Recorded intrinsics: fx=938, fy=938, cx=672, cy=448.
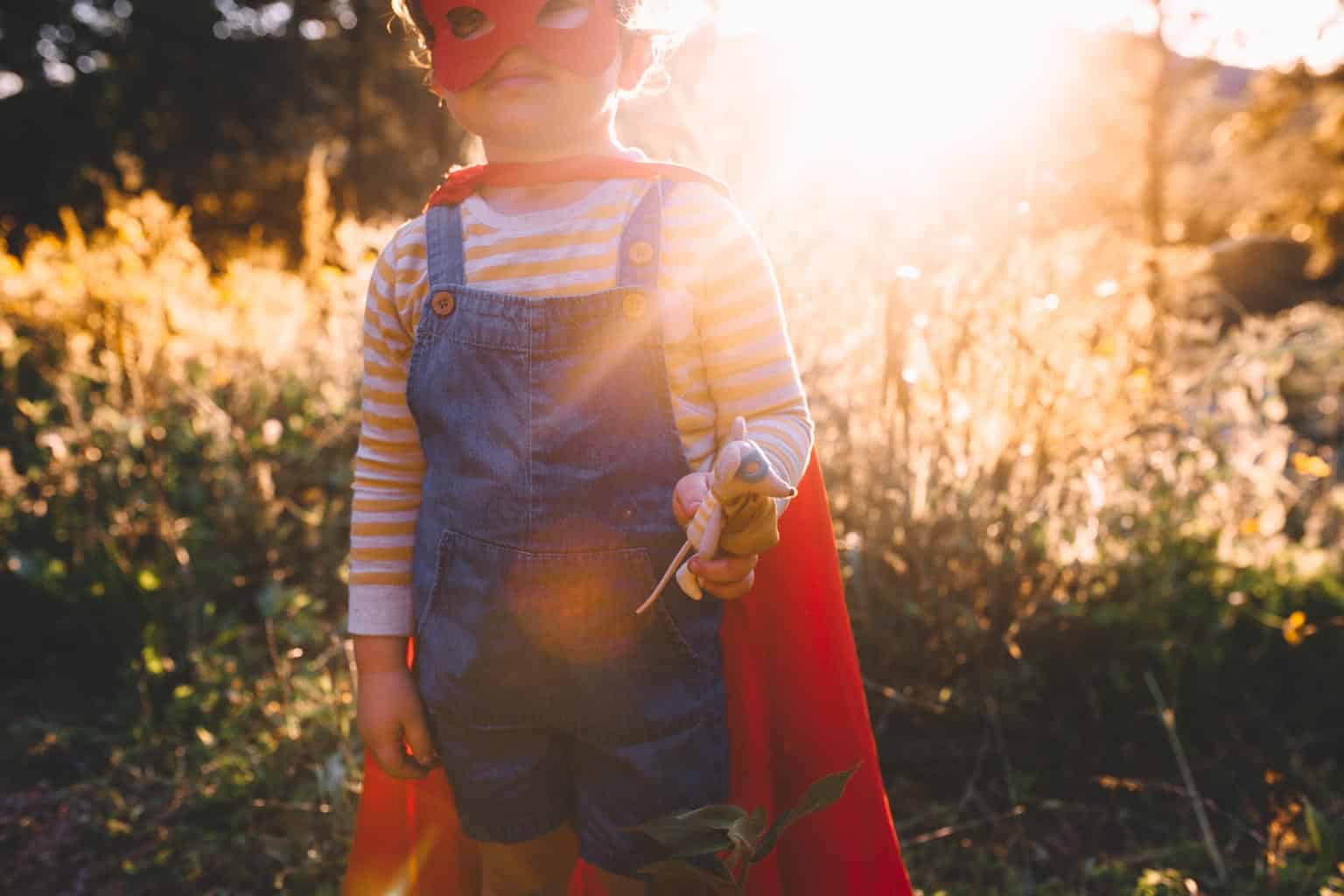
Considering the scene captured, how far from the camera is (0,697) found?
236cm

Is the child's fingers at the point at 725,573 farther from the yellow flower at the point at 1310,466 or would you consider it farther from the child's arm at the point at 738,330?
the yellow flower at the point at 1310,466

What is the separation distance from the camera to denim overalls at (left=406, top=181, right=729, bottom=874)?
1.15 m

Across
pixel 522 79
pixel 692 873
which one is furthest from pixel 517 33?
pixel 692 873

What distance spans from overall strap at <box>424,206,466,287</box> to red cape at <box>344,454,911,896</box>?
56 cm

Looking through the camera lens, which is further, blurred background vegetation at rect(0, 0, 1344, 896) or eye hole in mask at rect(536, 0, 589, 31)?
blurred background vegetation at rect(0, 0, 1344, 896)

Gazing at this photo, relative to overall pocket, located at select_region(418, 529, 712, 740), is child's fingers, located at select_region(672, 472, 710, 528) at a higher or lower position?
higher

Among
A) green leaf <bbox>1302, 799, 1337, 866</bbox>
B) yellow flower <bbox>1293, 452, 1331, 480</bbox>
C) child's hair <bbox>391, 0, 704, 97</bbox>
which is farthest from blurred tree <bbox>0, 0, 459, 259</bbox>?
green leaf <bbox>1302, 799, 1337, 866</bbox>

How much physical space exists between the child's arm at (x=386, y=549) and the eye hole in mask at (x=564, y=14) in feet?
1.10

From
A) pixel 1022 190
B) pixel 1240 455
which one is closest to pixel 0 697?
pixel 1022 190

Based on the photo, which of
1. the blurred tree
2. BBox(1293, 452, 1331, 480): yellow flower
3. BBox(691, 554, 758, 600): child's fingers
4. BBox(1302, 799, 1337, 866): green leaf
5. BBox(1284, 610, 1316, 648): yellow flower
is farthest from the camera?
the blurred tree

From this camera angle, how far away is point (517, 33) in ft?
3.75

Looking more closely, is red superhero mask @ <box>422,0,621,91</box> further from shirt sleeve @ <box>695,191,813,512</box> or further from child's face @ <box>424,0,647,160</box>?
shirt sleeve @ <box>695,191,813,512</box>

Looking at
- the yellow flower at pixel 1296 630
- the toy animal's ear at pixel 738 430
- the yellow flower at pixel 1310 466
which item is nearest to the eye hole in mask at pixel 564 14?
the toy animal's ear at pixel 738 430

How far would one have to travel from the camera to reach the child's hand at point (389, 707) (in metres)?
1.33
